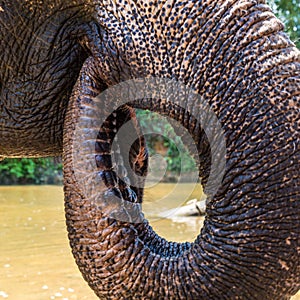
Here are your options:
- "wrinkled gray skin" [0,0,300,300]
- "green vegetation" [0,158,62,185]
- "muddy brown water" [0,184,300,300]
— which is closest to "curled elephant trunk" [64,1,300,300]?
"wrinkled gray skin" [0,0,300,300]

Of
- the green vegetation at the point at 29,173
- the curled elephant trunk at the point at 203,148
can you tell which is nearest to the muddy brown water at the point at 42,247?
the curled elephant trunk at the point at 203,148

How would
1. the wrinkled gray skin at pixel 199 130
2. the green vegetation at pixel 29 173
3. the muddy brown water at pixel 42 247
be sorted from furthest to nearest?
the green vegetation at pixel 29 173, the muddy brown water at pixel 42 247, the wrinkled gray skin at pixel 199 130

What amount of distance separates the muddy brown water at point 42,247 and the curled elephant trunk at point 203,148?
2.67 feet

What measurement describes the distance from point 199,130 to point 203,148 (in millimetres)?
53

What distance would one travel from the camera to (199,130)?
155cm

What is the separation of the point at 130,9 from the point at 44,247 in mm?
3956

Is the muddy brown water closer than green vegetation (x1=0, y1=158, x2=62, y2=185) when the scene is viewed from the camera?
Yes

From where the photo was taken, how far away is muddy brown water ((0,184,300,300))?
3.66 meters

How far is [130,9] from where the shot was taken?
5.34 ft

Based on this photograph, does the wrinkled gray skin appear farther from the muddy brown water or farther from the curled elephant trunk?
the muddy brown water

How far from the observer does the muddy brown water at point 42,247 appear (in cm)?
366

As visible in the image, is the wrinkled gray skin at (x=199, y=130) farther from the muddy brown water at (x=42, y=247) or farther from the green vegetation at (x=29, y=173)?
the green vegetation at (x=29, y=173)

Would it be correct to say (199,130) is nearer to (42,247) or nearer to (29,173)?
(42,247)

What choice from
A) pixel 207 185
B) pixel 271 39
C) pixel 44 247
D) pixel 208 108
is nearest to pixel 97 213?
pixel 207 185
